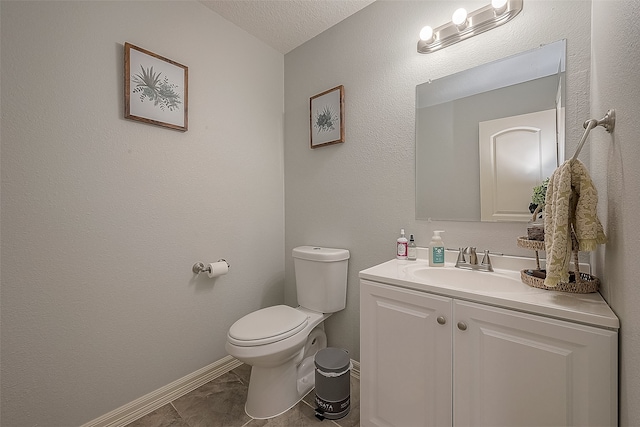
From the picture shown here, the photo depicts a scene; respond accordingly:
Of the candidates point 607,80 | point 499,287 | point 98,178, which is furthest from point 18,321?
point 607,80

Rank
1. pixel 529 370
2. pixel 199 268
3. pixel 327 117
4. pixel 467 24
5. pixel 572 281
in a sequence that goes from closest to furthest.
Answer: pixel 529 370 → pixel 572 281 → pixel 467 24 → pixel 199 268 → pixel 327 117

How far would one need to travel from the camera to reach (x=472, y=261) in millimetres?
1251

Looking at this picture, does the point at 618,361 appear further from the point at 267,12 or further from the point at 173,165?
the point at 267,12

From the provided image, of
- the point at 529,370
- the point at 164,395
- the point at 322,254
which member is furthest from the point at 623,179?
the point at 164,395

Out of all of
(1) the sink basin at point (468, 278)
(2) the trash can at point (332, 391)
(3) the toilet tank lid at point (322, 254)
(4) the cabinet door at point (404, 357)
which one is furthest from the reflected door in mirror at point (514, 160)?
(2) the trash can at point (332, 391)

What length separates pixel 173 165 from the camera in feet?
4.99

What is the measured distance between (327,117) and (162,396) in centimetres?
197

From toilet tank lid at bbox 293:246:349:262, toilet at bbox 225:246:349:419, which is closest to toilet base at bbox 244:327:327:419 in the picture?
toilet at bbox 225:246:349:419

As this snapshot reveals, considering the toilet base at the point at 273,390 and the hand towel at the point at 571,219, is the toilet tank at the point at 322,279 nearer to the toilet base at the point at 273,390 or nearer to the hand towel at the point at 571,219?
the toilet base at the point at 273,390

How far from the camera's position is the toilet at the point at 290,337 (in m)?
1.28

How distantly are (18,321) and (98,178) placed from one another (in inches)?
26.0

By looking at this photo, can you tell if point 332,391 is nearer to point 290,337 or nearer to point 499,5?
point 290,337

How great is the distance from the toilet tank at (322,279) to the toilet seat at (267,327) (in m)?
0.15

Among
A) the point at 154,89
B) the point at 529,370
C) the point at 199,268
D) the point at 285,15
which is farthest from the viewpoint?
the point at 285,15
